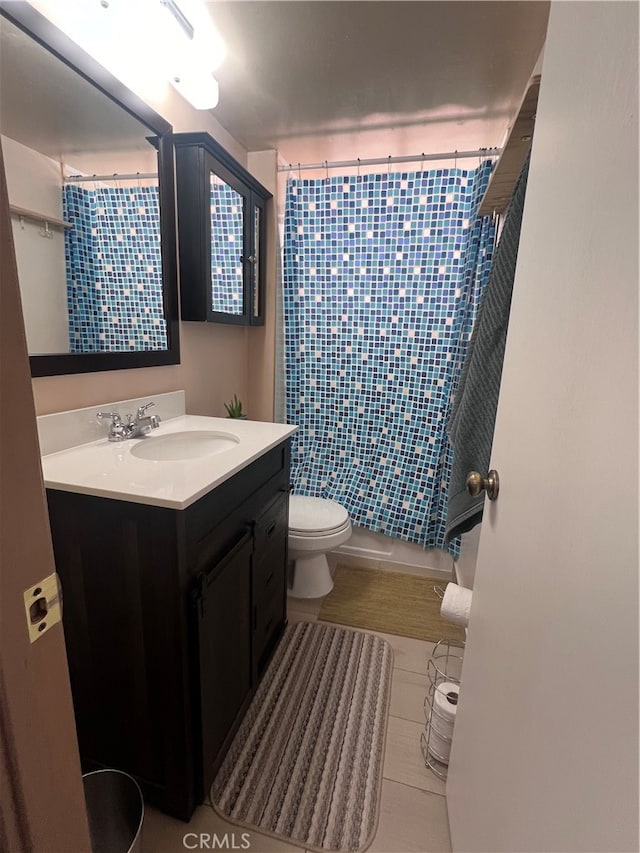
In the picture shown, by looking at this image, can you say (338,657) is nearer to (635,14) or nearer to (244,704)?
(244,704)

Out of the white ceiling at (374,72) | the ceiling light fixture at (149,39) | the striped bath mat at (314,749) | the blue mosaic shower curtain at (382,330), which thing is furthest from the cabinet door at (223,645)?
the white ceiling at (374,72)

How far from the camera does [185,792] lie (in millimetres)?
1014

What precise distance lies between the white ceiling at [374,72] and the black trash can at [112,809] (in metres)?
2.12

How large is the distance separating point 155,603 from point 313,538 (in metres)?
0.99

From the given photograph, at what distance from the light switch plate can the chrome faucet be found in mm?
943

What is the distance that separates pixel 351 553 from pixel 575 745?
1.94 metres

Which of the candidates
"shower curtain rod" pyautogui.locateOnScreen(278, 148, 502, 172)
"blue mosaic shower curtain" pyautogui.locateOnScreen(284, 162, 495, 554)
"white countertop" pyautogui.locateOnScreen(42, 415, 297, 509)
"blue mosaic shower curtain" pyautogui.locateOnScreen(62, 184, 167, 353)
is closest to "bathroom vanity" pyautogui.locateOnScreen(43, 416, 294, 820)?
"white countertop" pyautogui.locateOnScreen(42, 415, 297, 509)

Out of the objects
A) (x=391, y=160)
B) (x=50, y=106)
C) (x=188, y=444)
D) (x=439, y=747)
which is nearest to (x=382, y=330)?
(x=391, y=160)

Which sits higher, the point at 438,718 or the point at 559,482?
the point at 559,482

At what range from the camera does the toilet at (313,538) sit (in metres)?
1.82

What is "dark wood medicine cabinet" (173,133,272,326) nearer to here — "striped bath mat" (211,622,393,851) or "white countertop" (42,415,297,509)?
"white countertop" (42,415,297,509)

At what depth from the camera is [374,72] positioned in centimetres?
141

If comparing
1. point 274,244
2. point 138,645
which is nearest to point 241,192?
point 274,244

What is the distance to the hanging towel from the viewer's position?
3.34 ft
